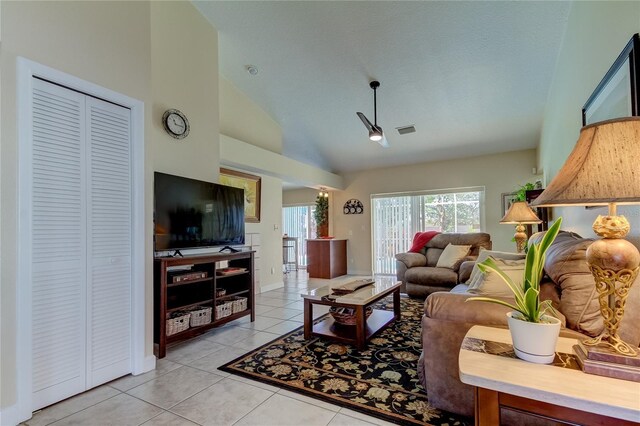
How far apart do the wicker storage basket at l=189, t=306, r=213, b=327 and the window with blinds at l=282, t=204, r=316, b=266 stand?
5.90 meters

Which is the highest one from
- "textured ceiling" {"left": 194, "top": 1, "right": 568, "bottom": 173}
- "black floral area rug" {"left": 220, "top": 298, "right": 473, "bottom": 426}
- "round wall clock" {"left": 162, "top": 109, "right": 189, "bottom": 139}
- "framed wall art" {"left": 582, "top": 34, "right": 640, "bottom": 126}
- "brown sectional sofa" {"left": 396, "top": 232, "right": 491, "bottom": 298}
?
"textured ceiling" {"left": 194, "top": 1, "right": 568, "bottom": 173}

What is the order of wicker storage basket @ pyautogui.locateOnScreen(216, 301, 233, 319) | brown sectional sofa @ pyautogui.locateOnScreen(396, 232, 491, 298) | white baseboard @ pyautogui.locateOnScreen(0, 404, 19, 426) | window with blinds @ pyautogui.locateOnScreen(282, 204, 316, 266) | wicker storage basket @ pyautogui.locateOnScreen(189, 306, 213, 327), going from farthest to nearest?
1. window with blinds @ pyautogui.locateOnScreen(282, 204, 316, 266)
2. brown sectional sofa @ pyautogui.locateOnScreen(396, 232, 491, 298)
3. wicker storage basket @ pyautogui.locateOnScreen(216, 301, 233, 319)
4. wicker storage basket @ pyautogui.locateOnScreen(189, 306, 213, 327)
5. white baseboard @ pyautogui.locateOnScreen(0, 404, 19, 426)

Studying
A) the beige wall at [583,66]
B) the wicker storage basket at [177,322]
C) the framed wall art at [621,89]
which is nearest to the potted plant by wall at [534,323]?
the beige wall at [583,66]

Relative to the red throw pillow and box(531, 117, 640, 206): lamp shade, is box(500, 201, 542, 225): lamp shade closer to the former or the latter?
the red throw pillow

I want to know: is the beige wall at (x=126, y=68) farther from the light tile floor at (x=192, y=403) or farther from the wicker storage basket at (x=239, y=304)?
the wicker storage basket at (x=239, y=304)

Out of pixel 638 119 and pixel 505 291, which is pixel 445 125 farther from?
pixel 638 119

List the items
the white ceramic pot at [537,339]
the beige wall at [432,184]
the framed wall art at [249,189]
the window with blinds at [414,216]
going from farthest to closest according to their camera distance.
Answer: the window with blinds at [414,216]
the beige wall at [432,184]
the framed wall art at [249,189]
the white ceramic pot at [537,339]

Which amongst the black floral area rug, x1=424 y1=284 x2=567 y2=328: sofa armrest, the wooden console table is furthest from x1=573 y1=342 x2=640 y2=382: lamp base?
the wooden console table

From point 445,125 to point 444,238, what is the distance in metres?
1.84

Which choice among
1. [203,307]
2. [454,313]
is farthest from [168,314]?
[454,313]

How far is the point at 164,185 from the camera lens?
2873 millimetres

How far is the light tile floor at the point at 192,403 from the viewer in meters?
1.78

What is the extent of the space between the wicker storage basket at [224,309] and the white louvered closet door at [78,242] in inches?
38.7

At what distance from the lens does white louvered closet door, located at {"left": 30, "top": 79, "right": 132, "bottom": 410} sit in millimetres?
1931
